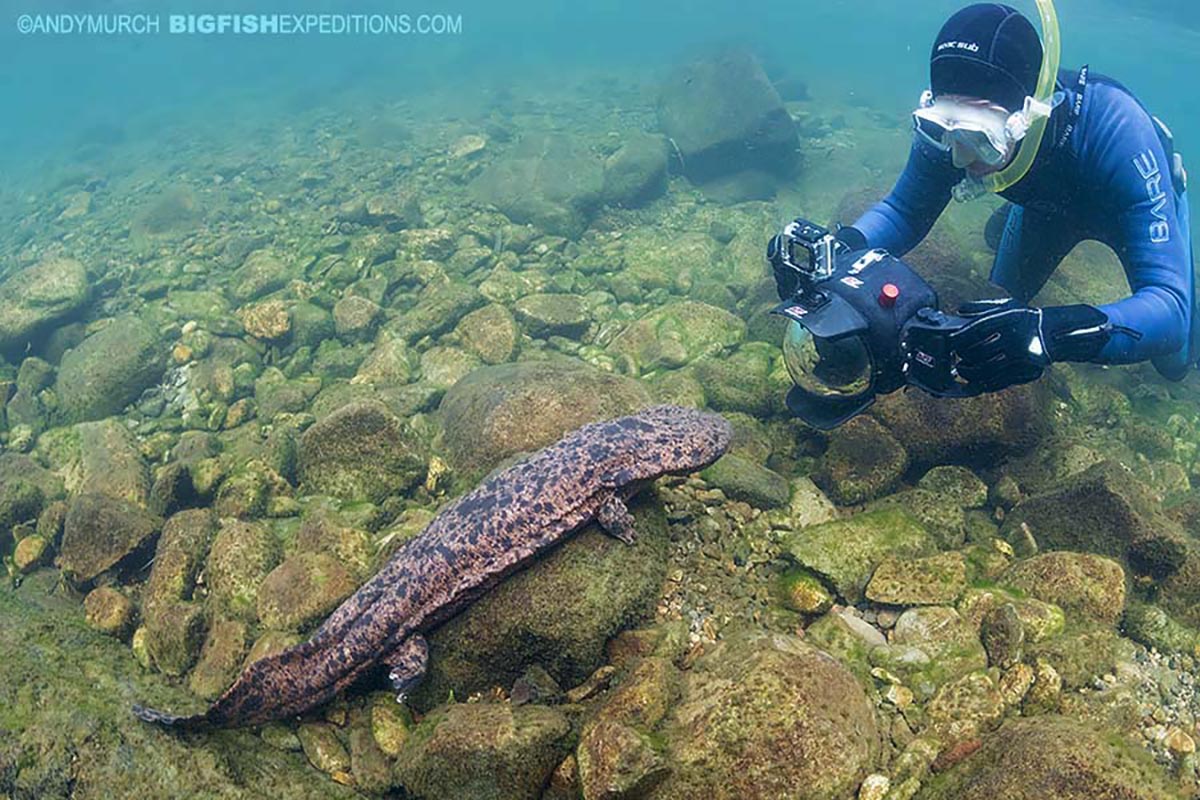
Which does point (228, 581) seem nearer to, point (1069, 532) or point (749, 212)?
point (1069, 532)

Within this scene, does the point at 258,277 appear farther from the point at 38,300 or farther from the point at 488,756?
the point at 488,756

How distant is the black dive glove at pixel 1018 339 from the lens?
387 cm

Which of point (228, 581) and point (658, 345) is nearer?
point (228, 581)

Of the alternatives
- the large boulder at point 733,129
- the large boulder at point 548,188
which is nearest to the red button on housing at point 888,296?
the large boulder at point 548,188

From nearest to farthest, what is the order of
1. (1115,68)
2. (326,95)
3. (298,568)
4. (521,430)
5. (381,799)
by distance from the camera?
(381,799) < (298,568) < (521,430) < (326,95) < (1115,68)

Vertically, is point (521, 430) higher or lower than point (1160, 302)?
lower

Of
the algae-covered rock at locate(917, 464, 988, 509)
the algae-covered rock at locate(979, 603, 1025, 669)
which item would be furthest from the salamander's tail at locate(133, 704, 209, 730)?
the algae-covered rock at locate(917, 464, 988, 509)

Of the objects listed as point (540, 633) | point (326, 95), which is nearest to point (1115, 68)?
point (326, 95)

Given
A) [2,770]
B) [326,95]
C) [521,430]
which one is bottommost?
[326,95]

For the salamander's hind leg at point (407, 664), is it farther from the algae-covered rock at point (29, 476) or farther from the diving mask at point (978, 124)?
the algae-covered rock at point (29, 476)

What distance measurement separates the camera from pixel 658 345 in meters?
8.59

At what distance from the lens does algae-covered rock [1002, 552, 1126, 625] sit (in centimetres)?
418

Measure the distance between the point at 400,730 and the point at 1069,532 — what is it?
5057 mm

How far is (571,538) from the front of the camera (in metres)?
4.41
